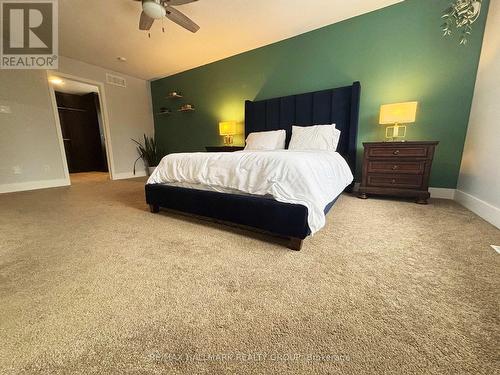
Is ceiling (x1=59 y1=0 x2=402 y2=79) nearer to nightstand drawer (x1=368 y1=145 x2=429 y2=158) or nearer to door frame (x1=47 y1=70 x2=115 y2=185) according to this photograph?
door frame (x1=47 y1=70 x2=115 y2=185)

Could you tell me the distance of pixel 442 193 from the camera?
252 cm

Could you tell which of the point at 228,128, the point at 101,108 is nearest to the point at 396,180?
the point at 228,128

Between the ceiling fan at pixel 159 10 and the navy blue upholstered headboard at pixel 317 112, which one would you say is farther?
the navy blue upholstered headboard at pixel 317 112

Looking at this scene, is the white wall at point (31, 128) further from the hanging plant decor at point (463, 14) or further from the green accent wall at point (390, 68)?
the hanging plant decor at point (463, 14)

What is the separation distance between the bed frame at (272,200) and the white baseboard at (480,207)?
1.17 m

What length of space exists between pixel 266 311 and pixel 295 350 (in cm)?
19

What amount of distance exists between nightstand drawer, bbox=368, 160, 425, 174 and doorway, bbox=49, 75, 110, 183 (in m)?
6.72

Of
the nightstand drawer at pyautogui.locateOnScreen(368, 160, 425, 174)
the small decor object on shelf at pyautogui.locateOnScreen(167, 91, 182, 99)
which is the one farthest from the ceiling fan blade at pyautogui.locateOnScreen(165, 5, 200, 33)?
the nightstand drawer at pyautogui.locateOnScreen(368, 160, 425, 174)

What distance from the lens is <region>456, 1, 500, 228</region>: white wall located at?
1.75m

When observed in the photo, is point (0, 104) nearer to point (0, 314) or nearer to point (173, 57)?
point (173, 57)

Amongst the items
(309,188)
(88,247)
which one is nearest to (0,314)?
(88,247)

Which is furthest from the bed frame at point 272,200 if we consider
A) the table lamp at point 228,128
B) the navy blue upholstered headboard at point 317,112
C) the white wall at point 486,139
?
the white wall at point 486,139

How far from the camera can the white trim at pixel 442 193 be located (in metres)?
2.47

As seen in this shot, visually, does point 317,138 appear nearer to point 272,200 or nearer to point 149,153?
point 272,200
